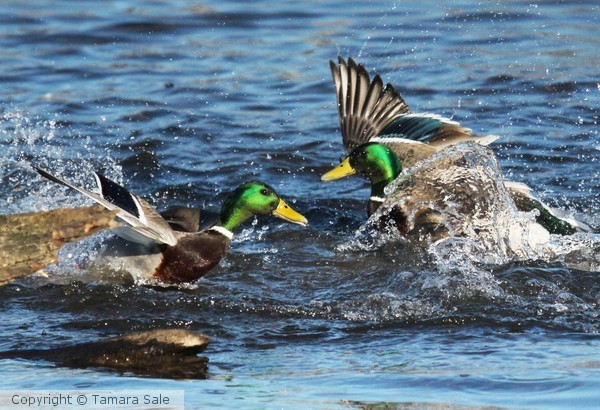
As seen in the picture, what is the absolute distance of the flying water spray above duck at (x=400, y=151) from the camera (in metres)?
7.81

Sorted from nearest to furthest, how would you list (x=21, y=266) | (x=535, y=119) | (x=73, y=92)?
(x=21, y=266), (x=535, y=119), (x=73, y=92)

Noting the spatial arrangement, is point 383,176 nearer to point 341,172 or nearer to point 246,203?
point 341,172

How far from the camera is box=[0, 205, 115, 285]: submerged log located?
4.91 metres

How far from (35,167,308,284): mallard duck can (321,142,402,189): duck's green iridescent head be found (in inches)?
40.5

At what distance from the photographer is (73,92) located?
11.5 m

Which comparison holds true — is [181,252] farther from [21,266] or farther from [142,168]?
[142,168]

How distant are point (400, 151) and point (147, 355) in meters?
3.64

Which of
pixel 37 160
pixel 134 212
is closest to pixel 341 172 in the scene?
pixel 134 212

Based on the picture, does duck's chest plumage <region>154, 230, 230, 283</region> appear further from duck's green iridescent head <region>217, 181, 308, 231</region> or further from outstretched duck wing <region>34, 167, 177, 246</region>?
duck's green iridescent head <region>217, 181, 308, 231</region>

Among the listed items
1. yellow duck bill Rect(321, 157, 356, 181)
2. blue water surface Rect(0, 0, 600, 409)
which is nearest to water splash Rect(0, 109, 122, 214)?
blue water surface Rect(0, 0, 600, 409)

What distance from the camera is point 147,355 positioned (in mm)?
5199

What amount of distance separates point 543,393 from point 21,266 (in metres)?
2.09

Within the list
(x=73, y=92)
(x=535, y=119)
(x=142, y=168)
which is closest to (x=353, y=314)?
(x=142, y=168)

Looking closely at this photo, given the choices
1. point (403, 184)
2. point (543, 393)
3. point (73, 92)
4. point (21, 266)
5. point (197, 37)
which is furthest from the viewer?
point (197, 37)
